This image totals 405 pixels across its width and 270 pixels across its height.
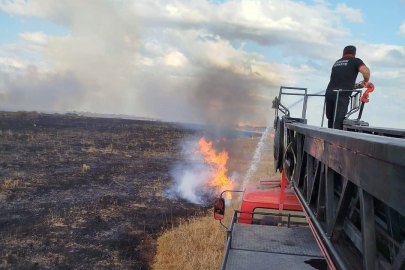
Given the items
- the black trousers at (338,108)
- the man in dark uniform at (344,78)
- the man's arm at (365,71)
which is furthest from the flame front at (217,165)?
the man's arm at (365,71)

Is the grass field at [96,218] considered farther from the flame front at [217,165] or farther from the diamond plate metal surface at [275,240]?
the diamond plate metal surface at [275,240]

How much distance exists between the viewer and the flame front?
2030 cm

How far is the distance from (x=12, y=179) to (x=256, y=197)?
670 inches

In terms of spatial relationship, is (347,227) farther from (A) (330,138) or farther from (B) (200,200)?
(B) (200,200)

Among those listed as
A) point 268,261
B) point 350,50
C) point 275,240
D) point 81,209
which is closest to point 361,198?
point 268,261

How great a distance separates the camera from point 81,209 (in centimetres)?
1435

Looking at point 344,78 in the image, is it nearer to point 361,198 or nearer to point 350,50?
point 350,50

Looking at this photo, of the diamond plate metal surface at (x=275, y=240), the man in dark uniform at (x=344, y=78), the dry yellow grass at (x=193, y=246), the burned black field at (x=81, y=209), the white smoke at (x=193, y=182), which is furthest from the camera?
the white smoke at (x=193, y=182)

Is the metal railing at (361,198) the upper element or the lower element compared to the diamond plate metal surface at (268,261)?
upper

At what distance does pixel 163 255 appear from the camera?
10.1 m

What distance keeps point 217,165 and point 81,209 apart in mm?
14793

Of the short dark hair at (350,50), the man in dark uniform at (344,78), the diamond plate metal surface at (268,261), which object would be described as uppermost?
the short dark hair at (350,50)

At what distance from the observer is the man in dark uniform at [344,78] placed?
5.38 meters

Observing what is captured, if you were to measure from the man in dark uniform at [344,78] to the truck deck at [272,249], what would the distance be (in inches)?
82.9
